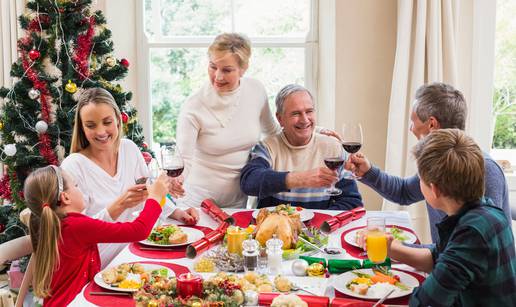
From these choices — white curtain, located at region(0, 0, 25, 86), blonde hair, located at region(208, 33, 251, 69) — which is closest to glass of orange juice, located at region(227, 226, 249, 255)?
blonde hair, located at region(208, 33, 251, 69)

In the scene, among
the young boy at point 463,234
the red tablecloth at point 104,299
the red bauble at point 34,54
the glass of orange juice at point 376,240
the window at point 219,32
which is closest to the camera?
the young boy at point 463,234

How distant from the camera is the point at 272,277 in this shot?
1854mm

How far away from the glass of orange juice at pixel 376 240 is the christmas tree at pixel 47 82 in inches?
74.5

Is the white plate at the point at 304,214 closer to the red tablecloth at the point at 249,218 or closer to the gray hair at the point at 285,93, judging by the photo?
the red tablecloth at the point at 249,218

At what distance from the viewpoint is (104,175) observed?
7.97ft

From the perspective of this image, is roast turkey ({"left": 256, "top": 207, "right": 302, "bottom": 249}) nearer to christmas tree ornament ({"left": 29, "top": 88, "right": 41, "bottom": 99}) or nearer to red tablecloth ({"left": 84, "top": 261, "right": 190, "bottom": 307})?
red tablecloth ({"left": 84, "top": 261, "right": 190, "bottom": 307})

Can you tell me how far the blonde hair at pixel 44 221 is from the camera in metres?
1.88

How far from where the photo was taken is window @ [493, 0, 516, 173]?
392 cm

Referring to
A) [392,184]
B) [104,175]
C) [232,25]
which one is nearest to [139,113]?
[232,25]

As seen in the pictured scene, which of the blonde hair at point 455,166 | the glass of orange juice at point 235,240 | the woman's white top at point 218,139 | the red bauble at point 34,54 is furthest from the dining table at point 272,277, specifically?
the red bauble at point 34,54

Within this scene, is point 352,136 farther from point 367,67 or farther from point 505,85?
point 505,85

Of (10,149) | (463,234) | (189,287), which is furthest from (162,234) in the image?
(10,149)

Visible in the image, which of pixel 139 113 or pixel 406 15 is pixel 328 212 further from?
pixel 139 113

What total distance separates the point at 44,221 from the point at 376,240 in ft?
3.43
